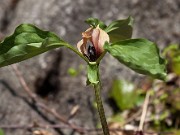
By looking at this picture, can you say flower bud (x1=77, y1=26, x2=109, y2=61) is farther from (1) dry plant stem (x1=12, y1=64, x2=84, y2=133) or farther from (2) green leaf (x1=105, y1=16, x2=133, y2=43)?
(1) dry plant stem (x1=12, y1=64, x2=84, y2=133)

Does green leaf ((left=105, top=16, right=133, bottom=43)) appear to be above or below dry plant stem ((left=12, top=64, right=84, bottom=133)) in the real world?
above

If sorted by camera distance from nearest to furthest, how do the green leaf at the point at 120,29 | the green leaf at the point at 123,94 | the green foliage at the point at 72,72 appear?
the green leaf at the point at 120,29 → the green leaf at the point at 123,94 → the green foliage at the point at 72,72

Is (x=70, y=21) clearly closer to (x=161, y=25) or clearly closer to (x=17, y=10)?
(x=17, y=10)

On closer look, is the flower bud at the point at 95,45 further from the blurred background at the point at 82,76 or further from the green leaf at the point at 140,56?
the blurred background at the point at 82,76

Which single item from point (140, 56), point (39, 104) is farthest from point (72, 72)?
point (140, 56)

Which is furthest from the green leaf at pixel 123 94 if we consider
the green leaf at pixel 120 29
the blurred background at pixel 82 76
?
the green leaf at pixel 120 29

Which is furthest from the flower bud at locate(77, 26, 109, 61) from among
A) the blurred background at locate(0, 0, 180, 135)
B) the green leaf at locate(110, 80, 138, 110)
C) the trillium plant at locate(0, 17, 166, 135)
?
the green leaf at locate(110, 80, 138, 110)
